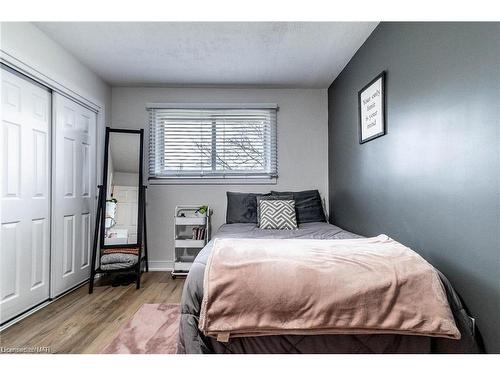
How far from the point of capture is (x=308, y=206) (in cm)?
327

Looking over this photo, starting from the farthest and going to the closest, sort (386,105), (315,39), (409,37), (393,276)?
(315,39) < (386,105) < (409,37) < (393,276)

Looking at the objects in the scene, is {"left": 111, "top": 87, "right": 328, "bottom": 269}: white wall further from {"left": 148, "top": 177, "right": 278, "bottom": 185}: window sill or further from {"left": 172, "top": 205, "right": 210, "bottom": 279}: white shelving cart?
{"left": 172, "top": 205, "right": 210, "bottom": 279}: white shelving cart

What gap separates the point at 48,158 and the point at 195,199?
163 cm

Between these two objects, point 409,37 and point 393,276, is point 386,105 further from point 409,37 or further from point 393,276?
point 393,276

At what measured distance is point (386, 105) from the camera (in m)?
2.11

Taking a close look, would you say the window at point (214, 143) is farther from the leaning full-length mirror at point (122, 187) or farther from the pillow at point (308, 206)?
the pillow at point (308, 206)

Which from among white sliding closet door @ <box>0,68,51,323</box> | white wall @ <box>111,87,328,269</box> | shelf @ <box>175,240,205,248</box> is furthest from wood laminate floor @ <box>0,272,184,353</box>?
white wall @ <box>111,87,328,269</box>

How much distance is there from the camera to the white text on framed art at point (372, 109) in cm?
215

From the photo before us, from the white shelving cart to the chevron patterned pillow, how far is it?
2.44 feet

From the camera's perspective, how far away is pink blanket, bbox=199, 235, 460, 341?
3.89 feet

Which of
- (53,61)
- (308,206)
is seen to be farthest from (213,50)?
(308,206)

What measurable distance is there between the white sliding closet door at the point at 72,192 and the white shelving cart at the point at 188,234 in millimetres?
975
